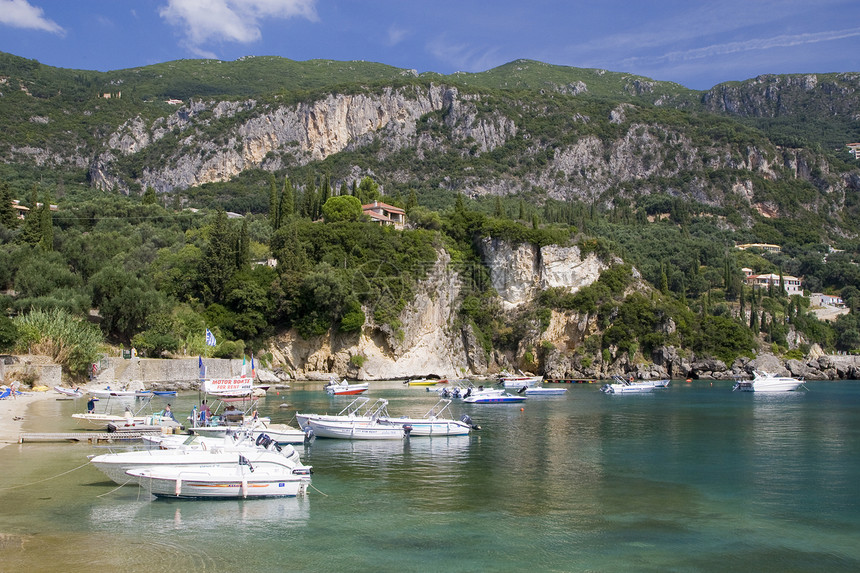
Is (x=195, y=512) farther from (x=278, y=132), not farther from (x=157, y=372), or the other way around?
(x=278, y=132)

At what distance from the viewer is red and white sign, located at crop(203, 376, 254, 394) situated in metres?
54.3

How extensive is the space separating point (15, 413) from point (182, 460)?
2103 centimetres

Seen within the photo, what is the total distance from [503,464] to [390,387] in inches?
1906

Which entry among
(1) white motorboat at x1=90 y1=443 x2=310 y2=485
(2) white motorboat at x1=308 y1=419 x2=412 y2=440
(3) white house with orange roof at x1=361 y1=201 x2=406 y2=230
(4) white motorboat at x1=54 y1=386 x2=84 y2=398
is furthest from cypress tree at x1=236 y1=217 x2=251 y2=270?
(1) white motorboat at x1=90 y1=443 x2=310 y2=485

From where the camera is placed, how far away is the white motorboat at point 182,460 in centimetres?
2117

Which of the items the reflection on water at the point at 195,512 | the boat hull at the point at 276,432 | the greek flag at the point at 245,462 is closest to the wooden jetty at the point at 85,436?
the boat hull at the point at 276,432

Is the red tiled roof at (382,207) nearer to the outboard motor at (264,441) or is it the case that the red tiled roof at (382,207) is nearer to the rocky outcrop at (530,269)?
the rocky outcrop at (530,269)

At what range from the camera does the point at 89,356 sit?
52.7 metres

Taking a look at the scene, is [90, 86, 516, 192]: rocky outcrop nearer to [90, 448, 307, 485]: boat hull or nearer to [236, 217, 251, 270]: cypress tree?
[236, 217, 251, 270]: cypress tree

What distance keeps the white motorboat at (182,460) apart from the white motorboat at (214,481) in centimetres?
19

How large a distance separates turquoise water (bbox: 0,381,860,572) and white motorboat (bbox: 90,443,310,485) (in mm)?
860

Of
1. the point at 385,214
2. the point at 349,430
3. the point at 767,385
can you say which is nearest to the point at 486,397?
the point at 349,430

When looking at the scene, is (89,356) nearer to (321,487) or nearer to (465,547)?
(321,487)

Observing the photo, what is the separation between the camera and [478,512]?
20062mm
